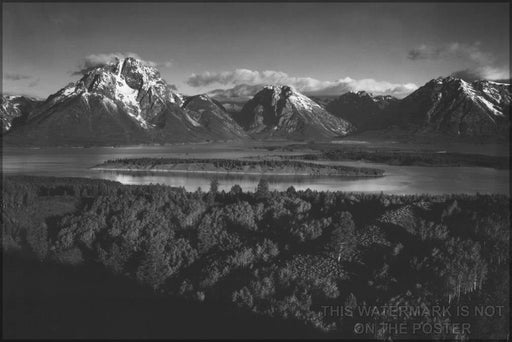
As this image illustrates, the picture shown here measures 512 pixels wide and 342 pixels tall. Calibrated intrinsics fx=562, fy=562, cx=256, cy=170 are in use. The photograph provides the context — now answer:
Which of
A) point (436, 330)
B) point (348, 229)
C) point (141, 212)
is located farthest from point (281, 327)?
point (141, 212)

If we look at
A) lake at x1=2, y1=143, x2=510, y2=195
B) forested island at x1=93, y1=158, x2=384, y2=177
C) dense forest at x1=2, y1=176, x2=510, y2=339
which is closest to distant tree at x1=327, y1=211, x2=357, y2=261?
dense forest at x1=2, y1=176, x2=510, y2=339

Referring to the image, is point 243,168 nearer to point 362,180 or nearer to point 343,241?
point 362,180

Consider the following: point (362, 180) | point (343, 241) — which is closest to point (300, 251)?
point (343, 241)

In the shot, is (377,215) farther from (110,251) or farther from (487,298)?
(110,251)

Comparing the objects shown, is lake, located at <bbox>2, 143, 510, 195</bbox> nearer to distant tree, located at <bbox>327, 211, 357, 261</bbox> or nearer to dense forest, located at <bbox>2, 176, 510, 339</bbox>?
dense forest, located at <bbox>2, 176, 510, 339</bbox>

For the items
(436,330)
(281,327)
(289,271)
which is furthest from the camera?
(289,271)

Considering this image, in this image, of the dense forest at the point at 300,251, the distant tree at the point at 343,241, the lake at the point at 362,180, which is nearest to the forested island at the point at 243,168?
the lake at the point at 362,180

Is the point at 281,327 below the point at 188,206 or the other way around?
below
